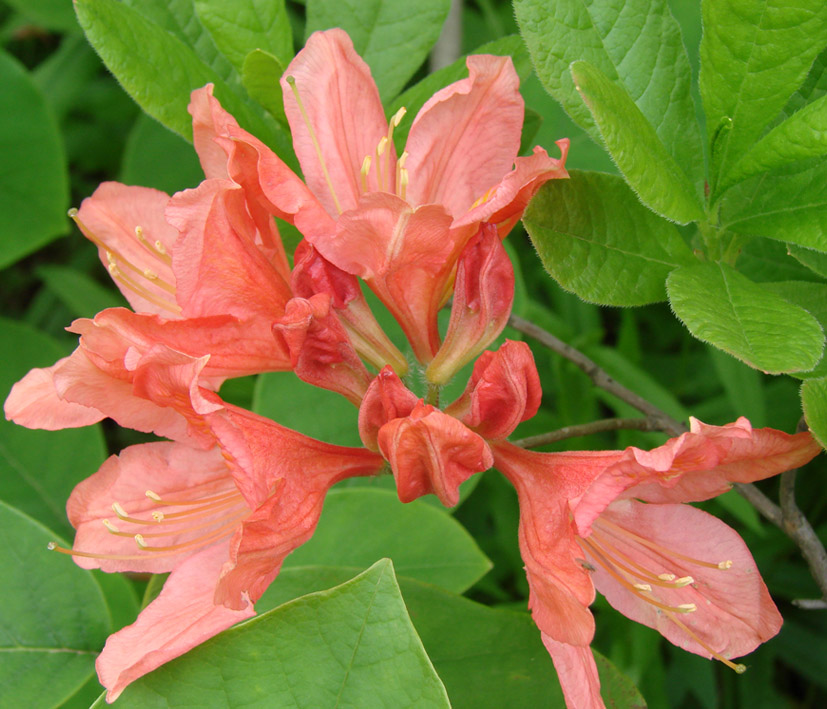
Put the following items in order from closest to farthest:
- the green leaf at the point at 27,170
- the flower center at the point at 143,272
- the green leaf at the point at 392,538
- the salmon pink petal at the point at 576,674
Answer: the salmon pink petal at the point at 576,674
the flower center at the point at 143,272
the green leaf at the point at 392,538
the green leaf at the point at 27,170

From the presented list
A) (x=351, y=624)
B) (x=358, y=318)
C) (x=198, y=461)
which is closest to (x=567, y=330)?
(x=358, y=318)

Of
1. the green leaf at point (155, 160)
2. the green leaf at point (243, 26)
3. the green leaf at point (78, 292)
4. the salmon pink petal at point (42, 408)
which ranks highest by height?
the green leaf at point (243, 26)

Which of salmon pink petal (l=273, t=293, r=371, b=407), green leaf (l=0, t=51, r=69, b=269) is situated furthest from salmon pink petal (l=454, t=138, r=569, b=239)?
green leaf (l=0, t=51, r=69, b=269)

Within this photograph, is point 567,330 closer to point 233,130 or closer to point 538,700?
point 538,700

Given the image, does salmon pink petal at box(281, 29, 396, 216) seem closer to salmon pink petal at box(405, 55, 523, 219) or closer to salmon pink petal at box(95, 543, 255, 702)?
salmon pink petal at box(405, 55, 523, 219)

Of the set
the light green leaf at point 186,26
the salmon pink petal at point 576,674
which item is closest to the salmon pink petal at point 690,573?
the salmon pink petal at point 576,674

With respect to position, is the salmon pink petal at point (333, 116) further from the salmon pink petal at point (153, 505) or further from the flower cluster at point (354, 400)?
the salmon pink petal at point (153, 505)

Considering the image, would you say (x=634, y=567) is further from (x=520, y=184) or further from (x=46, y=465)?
(x=46, y=465)
